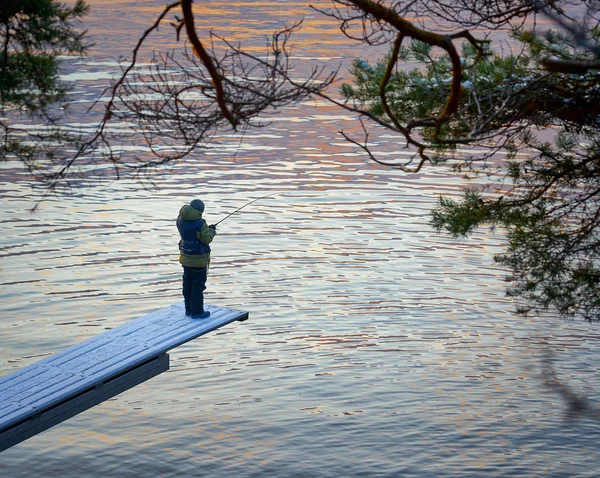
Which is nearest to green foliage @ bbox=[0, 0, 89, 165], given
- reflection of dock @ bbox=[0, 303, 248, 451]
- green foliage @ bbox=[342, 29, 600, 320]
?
reflection of dock @ bbox=[0, 303, 248, 451]

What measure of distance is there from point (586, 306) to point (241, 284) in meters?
7.05

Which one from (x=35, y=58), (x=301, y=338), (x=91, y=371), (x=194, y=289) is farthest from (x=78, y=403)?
(x=35, y=58)

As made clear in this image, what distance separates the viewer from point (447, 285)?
16172mm

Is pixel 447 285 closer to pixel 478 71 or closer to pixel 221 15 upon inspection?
pixel 478 71

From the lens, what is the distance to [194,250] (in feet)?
41.6

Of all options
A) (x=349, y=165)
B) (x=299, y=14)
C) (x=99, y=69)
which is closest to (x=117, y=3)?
(x=299, y=14)

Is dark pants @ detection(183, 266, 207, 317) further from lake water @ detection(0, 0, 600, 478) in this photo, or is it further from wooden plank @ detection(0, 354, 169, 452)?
wooden plank @ detection(0, 354, 169, 452)

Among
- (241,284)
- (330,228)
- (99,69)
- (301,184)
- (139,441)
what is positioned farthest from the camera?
(99,69)

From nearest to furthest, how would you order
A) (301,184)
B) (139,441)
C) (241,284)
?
(139,441) < (241,284) < (301,184)

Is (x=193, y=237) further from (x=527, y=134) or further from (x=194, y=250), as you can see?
(x=527, y=134)

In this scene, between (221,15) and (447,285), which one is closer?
(447,285)

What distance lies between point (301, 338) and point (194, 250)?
216 centimetres

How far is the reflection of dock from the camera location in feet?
33.3

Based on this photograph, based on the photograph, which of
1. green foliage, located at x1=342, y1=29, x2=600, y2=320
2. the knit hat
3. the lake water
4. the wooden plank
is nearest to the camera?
green foliage, located at x1=342, y1=29, x2=600, y2=320
